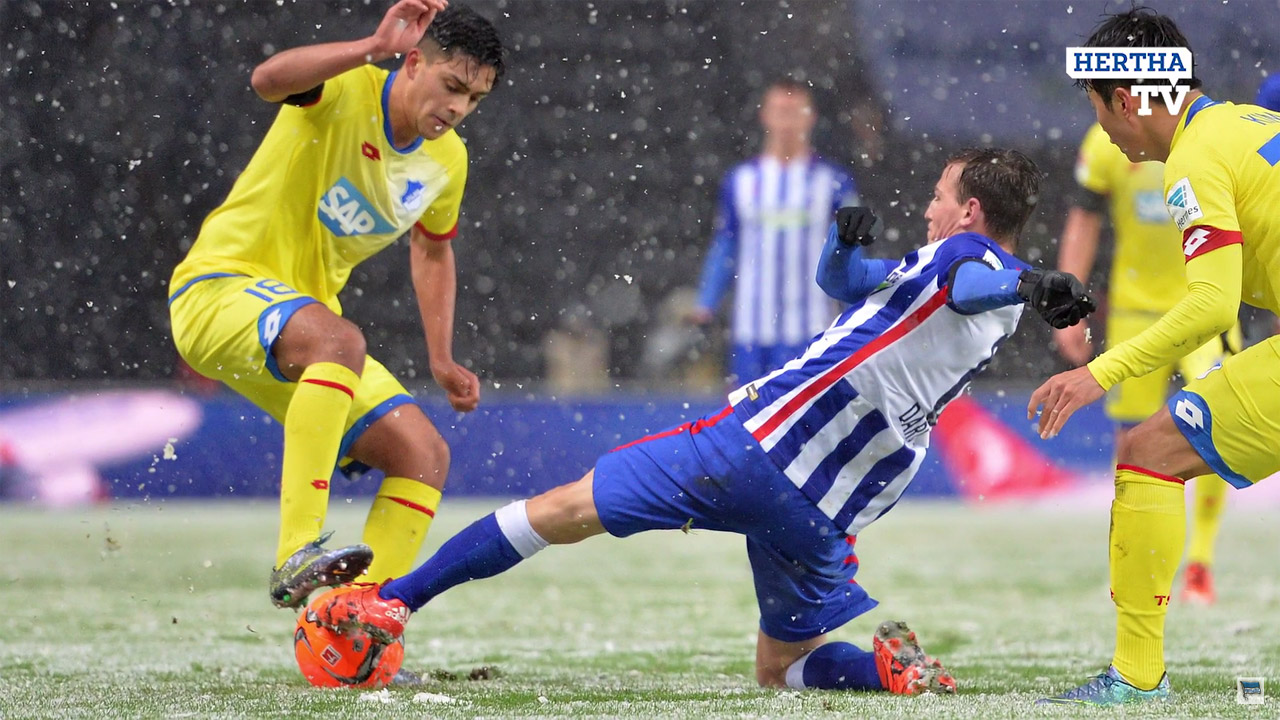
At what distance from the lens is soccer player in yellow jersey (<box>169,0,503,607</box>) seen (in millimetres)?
3547

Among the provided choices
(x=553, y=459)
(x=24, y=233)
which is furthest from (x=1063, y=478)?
(x=24, y=233)

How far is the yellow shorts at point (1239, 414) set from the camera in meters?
3.06

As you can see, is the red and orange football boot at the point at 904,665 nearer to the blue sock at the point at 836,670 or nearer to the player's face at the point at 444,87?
the blue sock at the point at 836,670

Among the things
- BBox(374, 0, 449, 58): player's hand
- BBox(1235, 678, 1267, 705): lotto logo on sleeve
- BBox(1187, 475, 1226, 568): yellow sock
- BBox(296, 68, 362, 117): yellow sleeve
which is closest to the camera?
BBox(1235, 678, 1267, 705): lotto logo on sleeve

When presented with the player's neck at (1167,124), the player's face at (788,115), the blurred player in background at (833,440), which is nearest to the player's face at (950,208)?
the blurred player in background at (833,440)

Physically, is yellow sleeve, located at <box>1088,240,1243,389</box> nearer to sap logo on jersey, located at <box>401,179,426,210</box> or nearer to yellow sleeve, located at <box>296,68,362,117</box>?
sap logo on jersey, located at <box>401,179,426,210</box>

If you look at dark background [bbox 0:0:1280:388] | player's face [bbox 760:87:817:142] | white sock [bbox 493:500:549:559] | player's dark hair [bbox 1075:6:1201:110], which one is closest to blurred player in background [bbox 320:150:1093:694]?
white sock [bbox 493:500:549:559]

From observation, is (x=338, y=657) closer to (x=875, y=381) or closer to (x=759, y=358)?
(x=875, y=381)

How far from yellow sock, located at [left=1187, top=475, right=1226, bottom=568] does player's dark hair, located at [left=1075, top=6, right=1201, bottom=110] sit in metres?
2.71

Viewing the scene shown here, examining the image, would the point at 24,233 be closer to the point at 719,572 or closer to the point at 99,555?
the point at 99,555

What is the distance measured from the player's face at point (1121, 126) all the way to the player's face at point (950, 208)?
0.31 metres

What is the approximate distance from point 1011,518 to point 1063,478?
0.71m

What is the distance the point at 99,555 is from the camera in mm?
6934

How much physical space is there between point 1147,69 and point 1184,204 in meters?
0.34
